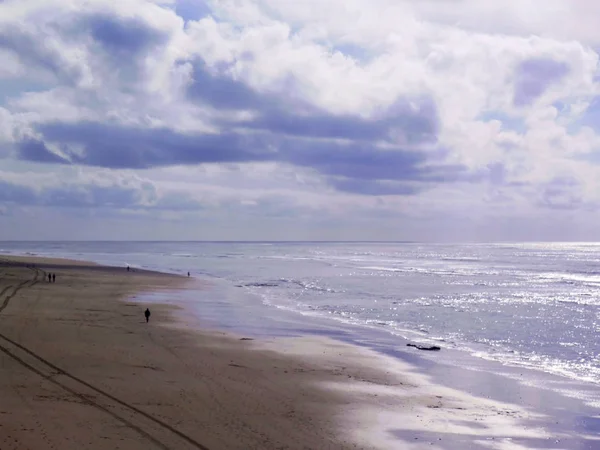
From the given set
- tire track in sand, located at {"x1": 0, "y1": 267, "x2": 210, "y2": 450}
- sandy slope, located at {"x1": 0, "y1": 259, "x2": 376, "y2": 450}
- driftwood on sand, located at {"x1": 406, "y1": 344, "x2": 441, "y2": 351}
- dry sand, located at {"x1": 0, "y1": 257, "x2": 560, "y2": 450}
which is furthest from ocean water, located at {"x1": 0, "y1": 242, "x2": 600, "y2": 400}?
tire track in sand, located at {"x1": 0, "y1": 267, "x2": 210, "y2": 450}

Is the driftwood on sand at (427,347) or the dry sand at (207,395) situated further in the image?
the driftwood on sand at (427,347)

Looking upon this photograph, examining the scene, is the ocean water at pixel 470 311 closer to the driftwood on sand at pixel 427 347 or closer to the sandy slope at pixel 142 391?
the driftwood on sand at pixel 427 347

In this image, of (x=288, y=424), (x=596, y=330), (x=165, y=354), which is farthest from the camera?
(x=596, y=330)

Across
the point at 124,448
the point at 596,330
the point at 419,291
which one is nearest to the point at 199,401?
the point at 124,448

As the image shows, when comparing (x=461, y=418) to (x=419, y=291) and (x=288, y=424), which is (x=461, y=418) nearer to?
(x=288, y=424)

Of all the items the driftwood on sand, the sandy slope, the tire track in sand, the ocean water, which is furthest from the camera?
the ocean water

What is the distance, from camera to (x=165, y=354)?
28688 millimetres

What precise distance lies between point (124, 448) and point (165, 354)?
1321cm

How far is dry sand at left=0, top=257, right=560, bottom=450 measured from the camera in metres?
17.1

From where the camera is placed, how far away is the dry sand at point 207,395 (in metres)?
17.1

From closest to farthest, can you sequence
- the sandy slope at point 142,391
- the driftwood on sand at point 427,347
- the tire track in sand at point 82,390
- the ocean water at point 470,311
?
the sandy slope at point 142,391 < the tire track in sand at point 82,390 < the driftwood on sand at point 427,347 < the ocean water at point 470,311

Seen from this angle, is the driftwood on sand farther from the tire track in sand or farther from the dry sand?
the tire track in sand

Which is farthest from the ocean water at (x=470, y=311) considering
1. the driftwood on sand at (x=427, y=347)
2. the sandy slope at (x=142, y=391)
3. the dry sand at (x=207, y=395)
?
the sandy slope at (x=142, y=391)

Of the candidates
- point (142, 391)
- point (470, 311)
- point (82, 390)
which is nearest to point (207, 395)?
point (142, 391)
